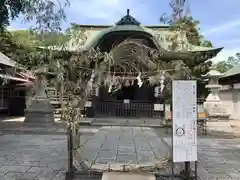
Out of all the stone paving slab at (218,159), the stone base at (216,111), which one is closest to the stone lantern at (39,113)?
the stone paving slab at (218,159)

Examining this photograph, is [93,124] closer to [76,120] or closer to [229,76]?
[76,120]

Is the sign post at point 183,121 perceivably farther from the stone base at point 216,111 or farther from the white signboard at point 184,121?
the stone base at point 216,111

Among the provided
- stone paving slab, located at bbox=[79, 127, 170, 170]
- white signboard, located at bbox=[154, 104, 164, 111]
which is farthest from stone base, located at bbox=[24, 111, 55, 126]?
stone paving slab, located at bbox=[79, 127, 170, 170]

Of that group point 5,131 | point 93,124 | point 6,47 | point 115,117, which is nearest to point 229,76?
point 115,117

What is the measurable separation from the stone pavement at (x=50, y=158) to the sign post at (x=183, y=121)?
1.03m

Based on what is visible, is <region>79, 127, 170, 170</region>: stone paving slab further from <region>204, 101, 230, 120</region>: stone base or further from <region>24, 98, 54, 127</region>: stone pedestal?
<region>204, 101, 230, 120</region>: stone base

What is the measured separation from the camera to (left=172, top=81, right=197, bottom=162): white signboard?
5332 millimetres

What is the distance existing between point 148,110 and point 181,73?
11431 mm

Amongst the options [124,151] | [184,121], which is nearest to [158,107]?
[124,151]

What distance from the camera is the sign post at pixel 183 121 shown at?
533 cm

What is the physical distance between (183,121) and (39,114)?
9.76 metres

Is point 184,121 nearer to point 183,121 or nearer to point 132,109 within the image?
point 183,121

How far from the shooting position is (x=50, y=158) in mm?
7527

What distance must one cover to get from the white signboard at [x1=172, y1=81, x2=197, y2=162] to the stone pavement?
103cm
